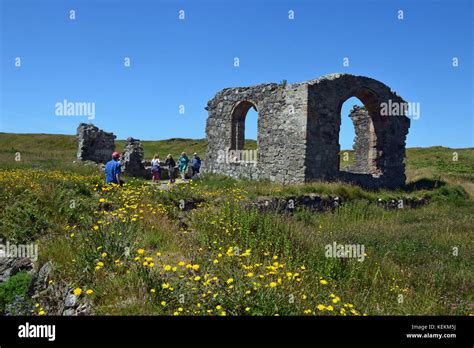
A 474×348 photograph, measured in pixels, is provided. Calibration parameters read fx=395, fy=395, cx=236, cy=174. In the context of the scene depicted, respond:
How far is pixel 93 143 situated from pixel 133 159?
14.5 ft

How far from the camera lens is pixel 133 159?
24.0 metres

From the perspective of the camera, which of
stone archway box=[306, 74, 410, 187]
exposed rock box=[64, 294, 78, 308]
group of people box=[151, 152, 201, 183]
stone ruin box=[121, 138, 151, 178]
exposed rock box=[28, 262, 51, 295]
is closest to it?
exposed rock box=[64, 294, 78, 308]

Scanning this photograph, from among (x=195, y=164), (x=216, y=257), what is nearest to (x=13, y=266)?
(x=216, y=257)

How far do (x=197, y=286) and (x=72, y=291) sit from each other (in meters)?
1.90

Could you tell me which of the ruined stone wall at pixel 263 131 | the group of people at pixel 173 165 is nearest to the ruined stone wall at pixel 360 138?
the ruined stone wall at pixel 263 131

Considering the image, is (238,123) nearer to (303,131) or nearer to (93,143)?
(303,131)

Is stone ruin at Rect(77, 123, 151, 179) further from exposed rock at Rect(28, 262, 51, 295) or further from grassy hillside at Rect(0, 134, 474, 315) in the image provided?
exposed rock at Rect(28, 262, 51, 295)

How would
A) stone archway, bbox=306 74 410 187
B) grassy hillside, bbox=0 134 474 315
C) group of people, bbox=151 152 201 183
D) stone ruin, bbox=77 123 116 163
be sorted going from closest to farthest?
grassy hillside, bbox=0 134 474 315 < stone archway, bbox=306 74 410 187 < group of people, bbox=151 152 201 183 < stone ruin, bbox=77 123 116 163

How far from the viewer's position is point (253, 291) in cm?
497

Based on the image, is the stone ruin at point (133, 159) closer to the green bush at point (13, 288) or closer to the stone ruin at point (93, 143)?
the stone ruin at point (93, 143)

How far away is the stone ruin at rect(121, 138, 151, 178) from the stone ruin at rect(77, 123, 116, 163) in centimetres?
360

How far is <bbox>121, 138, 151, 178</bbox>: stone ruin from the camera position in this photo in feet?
77.7

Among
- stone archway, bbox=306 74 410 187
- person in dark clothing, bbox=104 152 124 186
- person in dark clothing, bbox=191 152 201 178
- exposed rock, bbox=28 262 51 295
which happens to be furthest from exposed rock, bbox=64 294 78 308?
person in dark clothing, bbox=191 152 201 178
